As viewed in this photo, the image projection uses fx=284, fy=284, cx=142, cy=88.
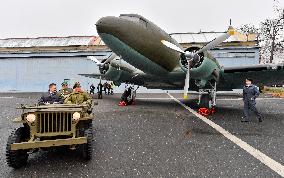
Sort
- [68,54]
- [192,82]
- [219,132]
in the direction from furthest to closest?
[68,54]
[192,82]
[219,132]

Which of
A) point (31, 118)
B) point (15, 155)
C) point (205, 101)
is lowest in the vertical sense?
point (15, 155)

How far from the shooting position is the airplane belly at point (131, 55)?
13.0 metres

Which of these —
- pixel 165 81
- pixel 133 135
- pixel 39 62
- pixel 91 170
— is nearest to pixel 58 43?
pixel 39 62

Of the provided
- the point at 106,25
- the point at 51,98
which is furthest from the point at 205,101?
the point at 51,98

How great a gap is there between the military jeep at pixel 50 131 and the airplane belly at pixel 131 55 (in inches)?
283

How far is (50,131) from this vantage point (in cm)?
605

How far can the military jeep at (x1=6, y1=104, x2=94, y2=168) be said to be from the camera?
570cm

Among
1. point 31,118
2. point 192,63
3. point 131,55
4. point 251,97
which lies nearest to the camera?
point 31,118

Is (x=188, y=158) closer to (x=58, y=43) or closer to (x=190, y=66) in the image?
(x=190, y=66)

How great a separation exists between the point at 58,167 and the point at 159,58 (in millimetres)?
9804

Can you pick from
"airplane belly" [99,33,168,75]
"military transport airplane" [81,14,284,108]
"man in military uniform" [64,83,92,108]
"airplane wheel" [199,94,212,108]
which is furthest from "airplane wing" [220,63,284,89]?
"man in military uniform" [64,83,92,108]

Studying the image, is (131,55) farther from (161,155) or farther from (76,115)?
(76,115)

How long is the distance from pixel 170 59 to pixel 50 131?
10.1 m

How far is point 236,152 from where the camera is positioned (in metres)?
6.95
